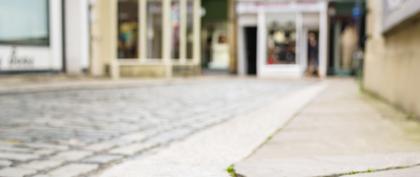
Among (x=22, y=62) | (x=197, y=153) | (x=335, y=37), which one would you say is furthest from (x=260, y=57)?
(x=197, y=153)

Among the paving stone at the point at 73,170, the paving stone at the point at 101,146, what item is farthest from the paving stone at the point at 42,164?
the paving stone at the point at 101,146

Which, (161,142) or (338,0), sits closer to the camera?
(161,142)

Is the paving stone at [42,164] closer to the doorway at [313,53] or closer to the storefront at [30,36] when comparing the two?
the storefront at [30,36]

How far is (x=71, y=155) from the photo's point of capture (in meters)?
4.23

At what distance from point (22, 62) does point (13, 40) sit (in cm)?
56

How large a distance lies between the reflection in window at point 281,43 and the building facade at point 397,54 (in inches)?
596

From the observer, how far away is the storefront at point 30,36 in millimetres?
13750

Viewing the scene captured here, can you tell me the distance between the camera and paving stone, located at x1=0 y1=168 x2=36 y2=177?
3.50 meters

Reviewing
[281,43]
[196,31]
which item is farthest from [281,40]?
[196,31]

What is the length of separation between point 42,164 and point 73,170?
1.04ft

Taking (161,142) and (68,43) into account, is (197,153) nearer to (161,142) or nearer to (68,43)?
(161,142)

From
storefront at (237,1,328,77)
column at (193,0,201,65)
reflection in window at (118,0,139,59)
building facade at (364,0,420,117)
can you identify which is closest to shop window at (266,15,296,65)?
storefront at (237,1,328,77)

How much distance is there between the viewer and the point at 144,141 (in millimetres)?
4969

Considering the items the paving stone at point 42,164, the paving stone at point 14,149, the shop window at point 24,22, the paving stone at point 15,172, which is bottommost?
the paving stone at point 14,149
